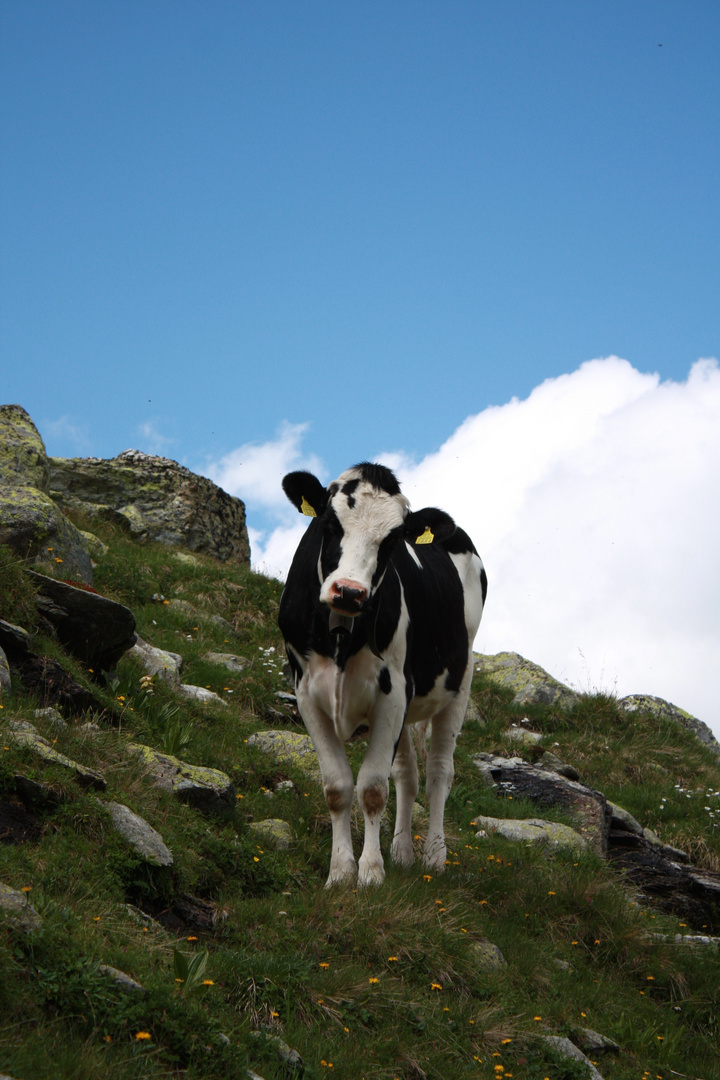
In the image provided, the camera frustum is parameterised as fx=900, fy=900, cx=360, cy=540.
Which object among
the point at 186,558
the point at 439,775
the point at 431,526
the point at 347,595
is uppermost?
the point at 186,558

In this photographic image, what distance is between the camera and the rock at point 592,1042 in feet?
17.4

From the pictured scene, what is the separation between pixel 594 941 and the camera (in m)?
6.82

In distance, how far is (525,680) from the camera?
15977 millimetres

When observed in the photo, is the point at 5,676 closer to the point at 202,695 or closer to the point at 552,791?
the point at 202,695

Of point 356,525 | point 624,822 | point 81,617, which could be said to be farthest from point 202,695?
point 624,822

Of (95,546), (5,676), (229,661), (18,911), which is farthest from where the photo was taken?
(95,546)

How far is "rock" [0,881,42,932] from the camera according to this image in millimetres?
3754

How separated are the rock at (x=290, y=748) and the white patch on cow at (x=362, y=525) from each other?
10.0 ft

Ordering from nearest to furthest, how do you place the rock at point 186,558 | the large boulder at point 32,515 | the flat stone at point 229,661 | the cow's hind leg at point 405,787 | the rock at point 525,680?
the cow's hind leg at point 405,787, the large boulder at point 32,515, the flat stone at point 229,661, the rock at point 525,680, the rock at point 186,558

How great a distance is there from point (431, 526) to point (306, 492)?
111 centimetres

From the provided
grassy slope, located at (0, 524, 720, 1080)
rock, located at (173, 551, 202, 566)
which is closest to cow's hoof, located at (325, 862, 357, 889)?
grassy slope, located at (0, 524, 720, 1080)

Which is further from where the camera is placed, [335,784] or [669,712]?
[669,712]

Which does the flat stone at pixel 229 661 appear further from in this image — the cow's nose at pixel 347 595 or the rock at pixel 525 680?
the cow's nose at pixel 347 595

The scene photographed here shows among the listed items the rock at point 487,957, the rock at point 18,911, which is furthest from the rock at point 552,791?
the rock at point 18,911
